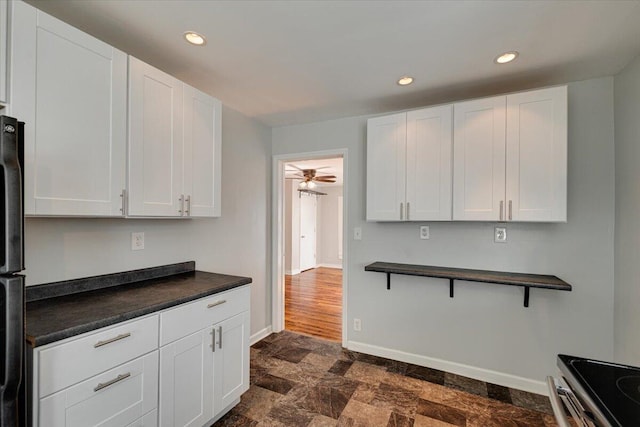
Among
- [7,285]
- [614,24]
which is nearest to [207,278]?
[7,285]

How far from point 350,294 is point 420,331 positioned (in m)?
0.76

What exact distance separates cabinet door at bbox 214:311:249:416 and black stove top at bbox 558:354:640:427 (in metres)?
1.78

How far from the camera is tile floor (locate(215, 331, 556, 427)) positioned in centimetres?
197

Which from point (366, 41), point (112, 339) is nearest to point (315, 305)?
point (112, 339)

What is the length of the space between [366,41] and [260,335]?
3054mm

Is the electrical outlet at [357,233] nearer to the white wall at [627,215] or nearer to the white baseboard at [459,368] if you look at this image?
the white baseboard at [459,368]

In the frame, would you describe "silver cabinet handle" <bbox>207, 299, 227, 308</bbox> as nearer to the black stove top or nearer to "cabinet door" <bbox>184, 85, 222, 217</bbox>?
"cabinet door" <bbox>184, 85, 222, 217</bbox>

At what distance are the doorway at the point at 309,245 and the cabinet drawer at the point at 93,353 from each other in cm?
198

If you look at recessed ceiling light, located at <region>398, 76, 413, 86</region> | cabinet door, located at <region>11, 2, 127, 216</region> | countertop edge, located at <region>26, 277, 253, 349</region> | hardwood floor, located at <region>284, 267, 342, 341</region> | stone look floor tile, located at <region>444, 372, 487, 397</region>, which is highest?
recessed ceiling light, located at <region>398, 76, 413, 86</region>

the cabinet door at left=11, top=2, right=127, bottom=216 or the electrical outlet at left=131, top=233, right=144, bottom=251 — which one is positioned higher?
the cabinet door at left=11, top=2, right=127, bottom=216

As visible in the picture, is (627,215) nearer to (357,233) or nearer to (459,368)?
(459,368)

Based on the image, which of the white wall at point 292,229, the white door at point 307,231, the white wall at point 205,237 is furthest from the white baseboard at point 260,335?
the white door at point 307,231

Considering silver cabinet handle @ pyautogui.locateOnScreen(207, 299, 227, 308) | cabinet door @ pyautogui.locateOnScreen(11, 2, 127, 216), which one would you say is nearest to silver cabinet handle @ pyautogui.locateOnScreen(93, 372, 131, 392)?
silver cabinet handle @ pyautogui.locateOnScreen(207, 299, 227, 308)

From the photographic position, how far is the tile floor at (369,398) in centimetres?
197
